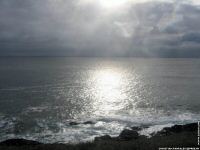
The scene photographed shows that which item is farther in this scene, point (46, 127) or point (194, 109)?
point (194, 109)

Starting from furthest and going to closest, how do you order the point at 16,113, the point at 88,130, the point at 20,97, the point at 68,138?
the point at 20,97 → the point at 16,113 → the point at 88,130 → the point at 68,138

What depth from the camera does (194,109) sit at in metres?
78.1

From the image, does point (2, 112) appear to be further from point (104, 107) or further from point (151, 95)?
point (151, 95)

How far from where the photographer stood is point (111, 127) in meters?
59.5

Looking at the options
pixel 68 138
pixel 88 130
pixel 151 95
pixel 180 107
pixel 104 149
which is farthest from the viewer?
pixel 151 95

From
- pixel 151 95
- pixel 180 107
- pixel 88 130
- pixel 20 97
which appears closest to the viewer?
pixel 88 130

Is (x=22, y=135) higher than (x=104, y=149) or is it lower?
lower

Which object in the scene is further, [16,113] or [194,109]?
[194,109]

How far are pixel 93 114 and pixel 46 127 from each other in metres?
17.5

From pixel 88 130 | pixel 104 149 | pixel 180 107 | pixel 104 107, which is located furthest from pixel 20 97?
pixel 104 149

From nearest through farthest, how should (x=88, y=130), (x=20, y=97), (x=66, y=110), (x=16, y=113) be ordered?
1. (x=88, y=130)
2. (x=16, y=113)
3. (x=66, y=110)
4. (x=20, y=97)

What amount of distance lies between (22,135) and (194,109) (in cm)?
4809

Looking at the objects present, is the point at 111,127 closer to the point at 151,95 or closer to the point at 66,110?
the point at 66,110

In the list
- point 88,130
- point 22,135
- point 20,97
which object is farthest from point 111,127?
point 20,97
